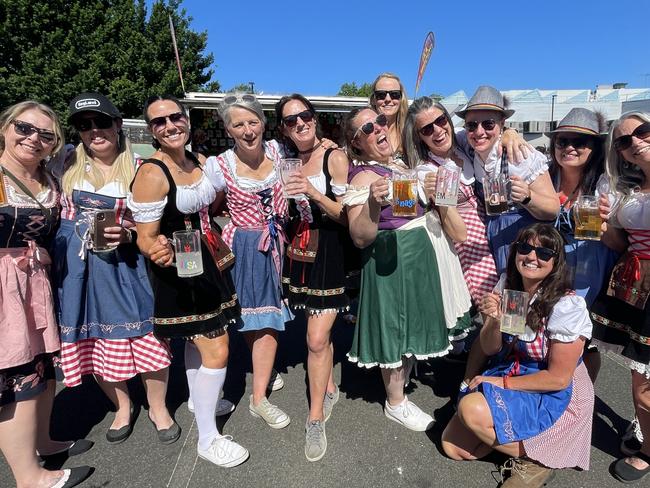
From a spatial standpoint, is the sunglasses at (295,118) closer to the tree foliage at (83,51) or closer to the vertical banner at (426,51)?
the vertical banner at (426,51)

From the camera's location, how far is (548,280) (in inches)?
80.4

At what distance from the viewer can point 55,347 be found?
2143 millimetres

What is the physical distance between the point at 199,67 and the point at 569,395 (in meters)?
19.1

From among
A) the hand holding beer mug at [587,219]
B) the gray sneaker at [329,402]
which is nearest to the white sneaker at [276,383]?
the gray sneaker at [329,402]

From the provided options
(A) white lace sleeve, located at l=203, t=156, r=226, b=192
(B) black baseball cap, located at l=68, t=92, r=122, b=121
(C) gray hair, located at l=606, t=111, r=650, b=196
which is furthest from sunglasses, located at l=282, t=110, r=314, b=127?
(C) gray hair, located at l=606, t=111, r=650, b=196

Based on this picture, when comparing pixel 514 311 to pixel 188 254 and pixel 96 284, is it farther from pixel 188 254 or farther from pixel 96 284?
pixel 96 284

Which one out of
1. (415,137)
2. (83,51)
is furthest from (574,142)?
(83,51)

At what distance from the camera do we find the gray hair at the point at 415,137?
2311mm

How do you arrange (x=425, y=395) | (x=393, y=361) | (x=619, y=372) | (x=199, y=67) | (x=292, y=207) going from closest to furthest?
(x=393, y=361) → (x=292, y=207) → (x=425, y=395) → (x=619, y=372) → (x=199, y=67)

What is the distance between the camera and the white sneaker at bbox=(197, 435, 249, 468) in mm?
2301

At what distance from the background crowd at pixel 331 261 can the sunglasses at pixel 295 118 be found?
0.01 meters

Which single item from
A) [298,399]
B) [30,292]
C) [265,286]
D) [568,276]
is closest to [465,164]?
[568,276]

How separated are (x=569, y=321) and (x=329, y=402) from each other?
1625 millimetres

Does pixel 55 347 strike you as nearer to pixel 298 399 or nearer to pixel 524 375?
pixel 298 399
